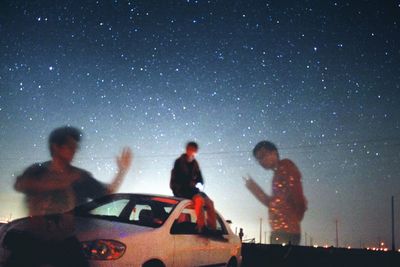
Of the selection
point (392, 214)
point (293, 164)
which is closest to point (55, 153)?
point (293, 164)

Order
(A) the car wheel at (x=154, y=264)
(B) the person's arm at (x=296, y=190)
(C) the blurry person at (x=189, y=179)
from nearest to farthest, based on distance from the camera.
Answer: (A) the car wheel at (x=154, y=264)
(C) the blurry person at (x=189, y=179)
(B) the person's arm at (x=296, y=190)

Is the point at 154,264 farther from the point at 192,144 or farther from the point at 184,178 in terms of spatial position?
the point at 192,144

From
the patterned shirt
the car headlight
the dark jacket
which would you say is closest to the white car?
the car headlight

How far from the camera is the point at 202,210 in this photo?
20.7 feet

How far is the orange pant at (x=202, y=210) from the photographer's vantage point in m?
6.21

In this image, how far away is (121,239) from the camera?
177 inches

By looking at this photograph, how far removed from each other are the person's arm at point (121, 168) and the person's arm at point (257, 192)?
215 inches

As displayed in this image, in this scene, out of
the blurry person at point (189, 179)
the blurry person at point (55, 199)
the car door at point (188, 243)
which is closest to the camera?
the blurry person at point (55, 199)

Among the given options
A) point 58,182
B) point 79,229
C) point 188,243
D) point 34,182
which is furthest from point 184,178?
point 79,229

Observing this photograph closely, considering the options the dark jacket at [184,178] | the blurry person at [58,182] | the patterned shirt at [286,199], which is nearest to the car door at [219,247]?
the dark jacket at [184,178]

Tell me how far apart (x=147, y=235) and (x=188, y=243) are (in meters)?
0.91

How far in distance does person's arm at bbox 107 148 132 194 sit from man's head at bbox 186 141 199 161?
1794 millimetres

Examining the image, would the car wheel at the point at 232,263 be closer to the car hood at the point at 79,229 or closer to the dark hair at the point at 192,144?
the dark hair at the point at 192,144

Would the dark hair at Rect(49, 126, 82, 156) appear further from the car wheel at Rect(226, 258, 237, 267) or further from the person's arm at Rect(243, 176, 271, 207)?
the person's arm at Rect(243, 176, 271, 207)
